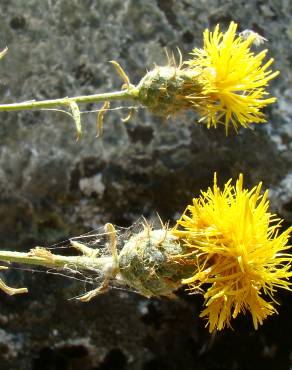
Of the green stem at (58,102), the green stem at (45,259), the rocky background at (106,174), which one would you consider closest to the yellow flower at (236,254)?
the green stem at (45,259)

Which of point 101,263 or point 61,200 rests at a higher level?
point 101,263

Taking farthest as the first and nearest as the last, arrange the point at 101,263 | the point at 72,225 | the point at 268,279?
the point at 72,225
the point at 101,263
the point at 268,279

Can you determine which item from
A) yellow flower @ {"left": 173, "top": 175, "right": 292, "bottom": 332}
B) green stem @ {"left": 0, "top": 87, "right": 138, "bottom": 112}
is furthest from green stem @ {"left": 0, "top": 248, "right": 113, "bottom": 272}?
green stem @ {"left": 0, "top": 87, "right": 138, "bottom": 112}

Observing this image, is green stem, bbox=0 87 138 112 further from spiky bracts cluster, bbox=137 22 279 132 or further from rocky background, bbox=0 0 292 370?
rocky background, bbox=0 0 292 370

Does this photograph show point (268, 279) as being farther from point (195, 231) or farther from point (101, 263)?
point (101, 263)

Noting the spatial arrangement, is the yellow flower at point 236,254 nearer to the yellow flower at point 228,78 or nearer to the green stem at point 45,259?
the green stem at point 45,259

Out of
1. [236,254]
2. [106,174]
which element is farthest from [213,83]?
[106,174]

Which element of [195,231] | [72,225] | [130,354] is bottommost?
[130,354]

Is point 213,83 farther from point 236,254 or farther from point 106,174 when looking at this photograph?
point 106,174

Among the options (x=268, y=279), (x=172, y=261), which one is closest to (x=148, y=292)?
(x=172, y=261)
